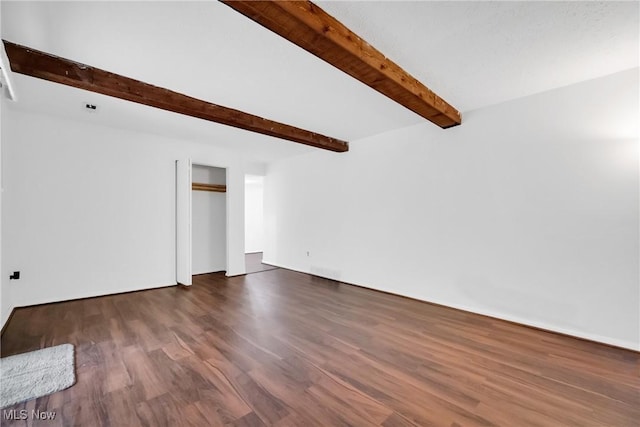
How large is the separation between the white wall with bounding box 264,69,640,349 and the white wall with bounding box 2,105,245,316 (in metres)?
3.40

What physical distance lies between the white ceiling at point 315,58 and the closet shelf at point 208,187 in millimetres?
2192

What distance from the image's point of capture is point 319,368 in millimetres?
2139

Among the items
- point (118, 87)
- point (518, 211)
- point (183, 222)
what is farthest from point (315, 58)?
point (183, 222)

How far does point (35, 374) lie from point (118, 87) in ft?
8.22

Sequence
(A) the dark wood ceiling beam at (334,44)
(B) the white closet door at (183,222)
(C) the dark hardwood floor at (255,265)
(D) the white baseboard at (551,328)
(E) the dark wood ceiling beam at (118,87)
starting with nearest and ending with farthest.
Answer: (A) the dark wood ceiling beam at (334,44) → (E) the dark wood ceiling beam at (118,87) → (D) the white baseboard at (551,328) → (B) the white closet door at (183,222) → (C) the dark hardwood floor at (255,265)

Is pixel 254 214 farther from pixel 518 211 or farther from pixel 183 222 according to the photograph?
pixel 518 211

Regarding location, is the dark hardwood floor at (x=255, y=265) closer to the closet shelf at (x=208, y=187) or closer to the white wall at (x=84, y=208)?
the white wall at (x=84, y=208)

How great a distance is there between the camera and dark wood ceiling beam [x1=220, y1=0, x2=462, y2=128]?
5.15 ft

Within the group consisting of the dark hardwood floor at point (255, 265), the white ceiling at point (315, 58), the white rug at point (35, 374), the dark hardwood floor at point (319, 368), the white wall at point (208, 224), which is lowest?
the dark hardwood floor at point (255, 265)

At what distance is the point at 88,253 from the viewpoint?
13.0 feet

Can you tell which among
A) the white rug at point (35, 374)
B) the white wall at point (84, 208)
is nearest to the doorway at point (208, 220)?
the white wall at point (84, 208)

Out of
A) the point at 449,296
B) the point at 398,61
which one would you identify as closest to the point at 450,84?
the point at 398,61

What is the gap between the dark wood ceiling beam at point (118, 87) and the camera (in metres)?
2.22

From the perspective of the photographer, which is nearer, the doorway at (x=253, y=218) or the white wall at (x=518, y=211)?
the white wall at (x=518, y=211)
